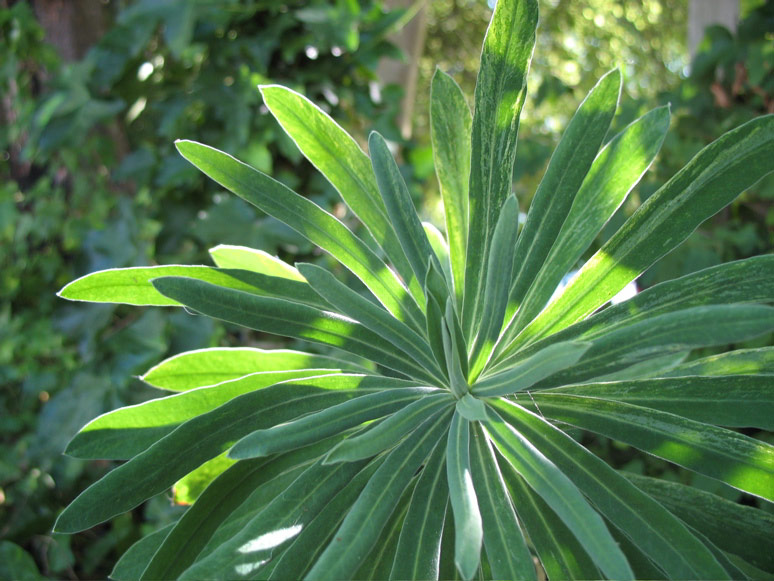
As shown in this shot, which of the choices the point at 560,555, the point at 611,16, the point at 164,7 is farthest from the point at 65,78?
the point at 611,16

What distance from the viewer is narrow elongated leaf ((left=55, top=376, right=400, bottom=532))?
0.63 meters

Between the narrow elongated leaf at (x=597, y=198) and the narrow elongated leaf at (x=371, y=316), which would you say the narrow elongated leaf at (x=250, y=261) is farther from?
the narrow elongated leaf at (x=597, y=198)

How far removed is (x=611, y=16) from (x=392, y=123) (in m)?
3.72

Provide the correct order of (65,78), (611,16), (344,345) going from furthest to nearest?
(611,16) → (65,78) → (344,345)

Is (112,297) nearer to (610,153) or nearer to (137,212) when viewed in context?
(610,153)

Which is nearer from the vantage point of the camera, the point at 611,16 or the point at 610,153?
the point at 610,153

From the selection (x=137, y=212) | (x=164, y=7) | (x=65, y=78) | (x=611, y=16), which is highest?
(x=611, y=16)

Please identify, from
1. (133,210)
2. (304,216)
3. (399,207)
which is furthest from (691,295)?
(133,210)

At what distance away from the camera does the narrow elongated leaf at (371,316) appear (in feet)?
2.14

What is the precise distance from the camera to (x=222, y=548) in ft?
1.87

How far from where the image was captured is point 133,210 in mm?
1782

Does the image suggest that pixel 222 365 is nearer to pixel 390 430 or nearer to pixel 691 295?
pixel 390 430

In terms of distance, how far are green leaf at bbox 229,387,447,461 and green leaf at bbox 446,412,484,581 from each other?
0.19ft

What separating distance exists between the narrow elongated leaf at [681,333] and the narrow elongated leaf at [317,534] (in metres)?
0.26
